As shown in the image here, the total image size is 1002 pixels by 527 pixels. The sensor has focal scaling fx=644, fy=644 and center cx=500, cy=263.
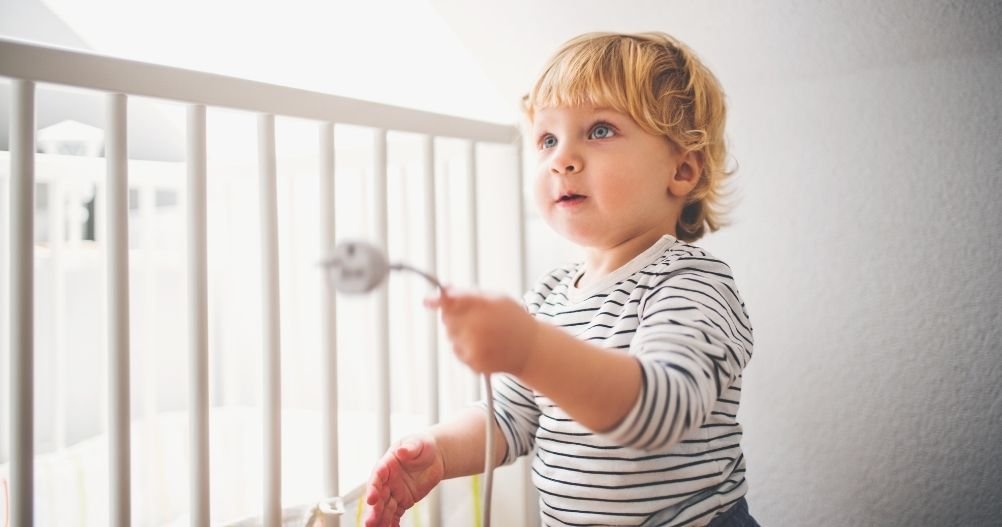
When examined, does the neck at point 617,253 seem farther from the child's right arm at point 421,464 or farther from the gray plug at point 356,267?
the gray plug at point 356,267

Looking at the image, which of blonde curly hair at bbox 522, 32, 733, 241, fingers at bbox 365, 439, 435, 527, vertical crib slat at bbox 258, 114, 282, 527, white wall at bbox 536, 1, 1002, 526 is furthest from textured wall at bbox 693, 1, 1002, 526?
vertical crib slat at bbox 258, 114, 282, 527

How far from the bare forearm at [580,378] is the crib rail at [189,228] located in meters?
0.33

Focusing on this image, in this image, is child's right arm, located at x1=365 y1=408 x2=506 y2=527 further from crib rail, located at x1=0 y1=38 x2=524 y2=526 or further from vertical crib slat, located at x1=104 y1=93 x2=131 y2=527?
vertical crib slat, located at x1=104 y1=93 x2=131 y2=527

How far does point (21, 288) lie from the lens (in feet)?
1.65

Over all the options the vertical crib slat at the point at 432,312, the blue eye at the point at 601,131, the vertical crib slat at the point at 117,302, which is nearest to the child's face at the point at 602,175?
the blue eye at the point at 601,131

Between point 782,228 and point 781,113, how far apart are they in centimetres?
16

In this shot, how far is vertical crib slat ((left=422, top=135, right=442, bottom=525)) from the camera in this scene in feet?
2.65

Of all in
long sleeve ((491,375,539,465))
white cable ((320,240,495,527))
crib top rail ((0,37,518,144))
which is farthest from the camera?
long sleeve ((491,375,539,465))

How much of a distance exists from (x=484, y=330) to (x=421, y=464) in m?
0.31

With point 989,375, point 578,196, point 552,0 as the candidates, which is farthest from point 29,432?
point 989,375

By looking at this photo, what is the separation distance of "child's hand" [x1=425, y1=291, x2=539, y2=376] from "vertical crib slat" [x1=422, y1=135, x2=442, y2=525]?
387 millimetres

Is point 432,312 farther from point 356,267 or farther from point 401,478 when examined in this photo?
point 356,267

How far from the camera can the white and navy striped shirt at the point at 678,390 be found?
19.9 inches

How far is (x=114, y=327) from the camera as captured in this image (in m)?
0.55
